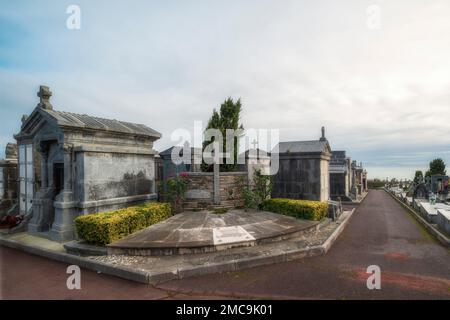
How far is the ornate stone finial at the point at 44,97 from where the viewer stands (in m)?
10.6

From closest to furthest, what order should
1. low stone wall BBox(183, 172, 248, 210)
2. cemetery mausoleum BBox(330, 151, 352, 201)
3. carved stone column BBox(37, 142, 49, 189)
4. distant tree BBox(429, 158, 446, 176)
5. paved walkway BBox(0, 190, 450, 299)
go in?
paved walkway BBox(0, 190, 450, 299), carved stone column BBox(37, 142, 49, 189), low stone wall BBox(183, 172, 248, 210), cemetery mausoleum BBox(330, 151, 352, 201), distant tree BBox(429, 158, 446, 176)

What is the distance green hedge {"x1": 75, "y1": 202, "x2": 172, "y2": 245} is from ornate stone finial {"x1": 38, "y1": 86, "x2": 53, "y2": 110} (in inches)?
229

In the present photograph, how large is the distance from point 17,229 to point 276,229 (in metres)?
11.8

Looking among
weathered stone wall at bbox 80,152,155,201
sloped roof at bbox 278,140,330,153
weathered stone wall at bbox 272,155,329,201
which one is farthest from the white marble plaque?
sloped roof at bbox 278,140,330,153

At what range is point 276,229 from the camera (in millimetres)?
9273

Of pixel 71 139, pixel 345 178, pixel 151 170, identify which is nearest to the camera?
pixel 71 139

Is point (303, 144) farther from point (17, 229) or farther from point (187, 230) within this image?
point (17, 229)

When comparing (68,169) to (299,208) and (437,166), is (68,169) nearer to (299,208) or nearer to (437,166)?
(299,208)

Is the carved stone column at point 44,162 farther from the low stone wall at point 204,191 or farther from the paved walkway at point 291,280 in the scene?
the low stone wall at point 204,191

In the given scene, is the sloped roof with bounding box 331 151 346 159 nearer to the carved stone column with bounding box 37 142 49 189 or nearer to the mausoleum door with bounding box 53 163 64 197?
the mausoleum door with bounding box 53 163 64 197

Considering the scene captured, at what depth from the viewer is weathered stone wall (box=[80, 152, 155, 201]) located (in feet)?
31.6

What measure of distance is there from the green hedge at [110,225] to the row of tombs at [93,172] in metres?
1.48

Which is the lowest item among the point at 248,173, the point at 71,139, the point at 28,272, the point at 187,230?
the point at 28,272
